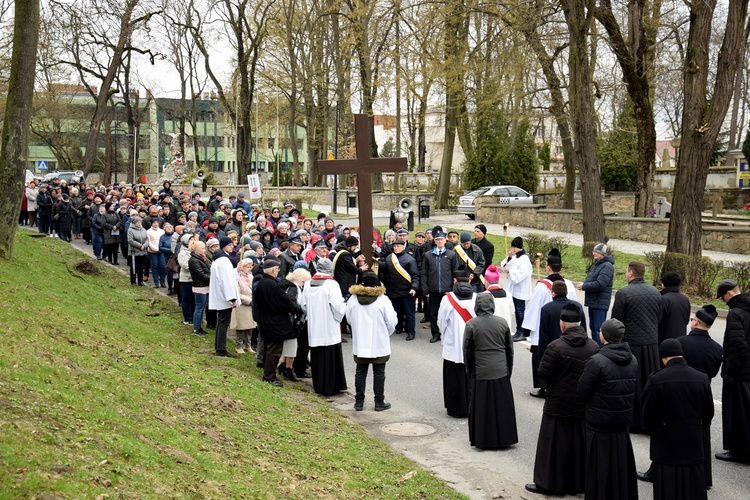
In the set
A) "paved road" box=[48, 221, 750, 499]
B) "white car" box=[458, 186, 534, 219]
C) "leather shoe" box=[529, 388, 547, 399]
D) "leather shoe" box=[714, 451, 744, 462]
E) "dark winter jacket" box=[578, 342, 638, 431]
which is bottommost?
"paved road" box=[48, 221, 750, 499]

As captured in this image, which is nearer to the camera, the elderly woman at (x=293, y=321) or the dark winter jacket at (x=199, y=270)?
the elderly woman at (x=293, y=321)

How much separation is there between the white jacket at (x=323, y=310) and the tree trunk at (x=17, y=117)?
6.69 metres

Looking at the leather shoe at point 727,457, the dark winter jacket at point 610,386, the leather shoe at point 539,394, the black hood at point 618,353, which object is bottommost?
the leather shoe at point 727,457

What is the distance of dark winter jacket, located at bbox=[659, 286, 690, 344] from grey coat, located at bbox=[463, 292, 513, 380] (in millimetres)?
1997

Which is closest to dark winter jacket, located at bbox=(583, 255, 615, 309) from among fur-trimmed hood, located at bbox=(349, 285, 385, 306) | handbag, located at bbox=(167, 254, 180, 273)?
fur-trimmed hood, located at bbox=(349, 285, 385, 306)

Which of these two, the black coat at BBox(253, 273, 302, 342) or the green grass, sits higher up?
the black coat at BBox(253, 273, 302, 342)

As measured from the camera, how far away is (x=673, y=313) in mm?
9445

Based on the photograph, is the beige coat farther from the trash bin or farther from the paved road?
the trash bin

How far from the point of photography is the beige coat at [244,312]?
12.7 meters

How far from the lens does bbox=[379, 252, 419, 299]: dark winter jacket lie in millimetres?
14789

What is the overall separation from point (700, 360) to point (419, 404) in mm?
3842

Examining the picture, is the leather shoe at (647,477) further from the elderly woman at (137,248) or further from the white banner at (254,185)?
the white banner at (254,185)

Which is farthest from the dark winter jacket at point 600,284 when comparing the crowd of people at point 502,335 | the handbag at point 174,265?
the handbag at point 174,265

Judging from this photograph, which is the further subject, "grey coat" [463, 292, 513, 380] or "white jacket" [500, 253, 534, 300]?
"white jacket" [500, 253, 534, 300]
